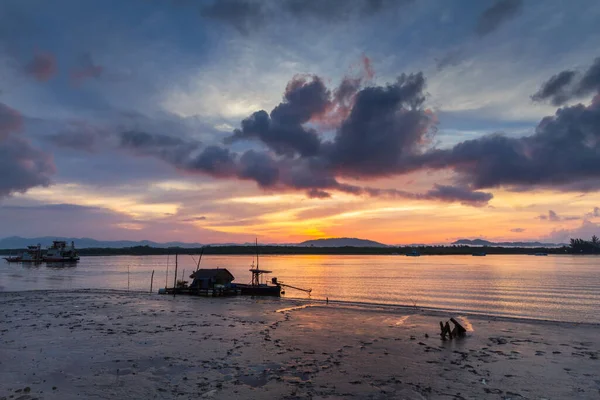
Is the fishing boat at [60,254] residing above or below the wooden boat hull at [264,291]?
above

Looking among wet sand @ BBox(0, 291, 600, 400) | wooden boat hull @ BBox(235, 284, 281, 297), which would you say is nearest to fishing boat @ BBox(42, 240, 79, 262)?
wooden boat hull @ BBox(235, 284, 281, 297)

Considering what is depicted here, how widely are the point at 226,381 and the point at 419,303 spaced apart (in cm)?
4454

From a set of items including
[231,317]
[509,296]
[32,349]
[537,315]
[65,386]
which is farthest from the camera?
[509,296]

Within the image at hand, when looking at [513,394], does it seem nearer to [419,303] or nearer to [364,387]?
[364,387]

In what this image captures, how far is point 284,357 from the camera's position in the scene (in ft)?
82.7

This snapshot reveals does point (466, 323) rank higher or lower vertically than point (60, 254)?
lower

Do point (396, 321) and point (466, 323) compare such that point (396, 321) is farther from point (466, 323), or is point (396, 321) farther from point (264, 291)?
point (264, 291)

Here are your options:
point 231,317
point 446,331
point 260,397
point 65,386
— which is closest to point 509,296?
point 446,331

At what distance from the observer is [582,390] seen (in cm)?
1997

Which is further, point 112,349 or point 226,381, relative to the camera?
point 112,349

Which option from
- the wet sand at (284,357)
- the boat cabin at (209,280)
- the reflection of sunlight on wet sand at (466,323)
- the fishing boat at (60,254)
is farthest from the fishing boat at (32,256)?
the reflection of sunlight on wet sand at (466,323)

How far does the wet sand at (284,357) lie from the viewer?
19.3 metres

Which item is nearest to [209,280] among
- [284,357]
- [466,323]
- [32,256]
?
[466,323]

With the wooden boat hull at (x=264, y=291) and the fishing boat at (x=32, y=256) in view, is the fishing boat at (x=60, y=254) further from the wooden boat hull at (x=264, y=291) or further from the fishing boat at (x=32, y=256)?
the wooden boat hull at (x=264, y=291)
